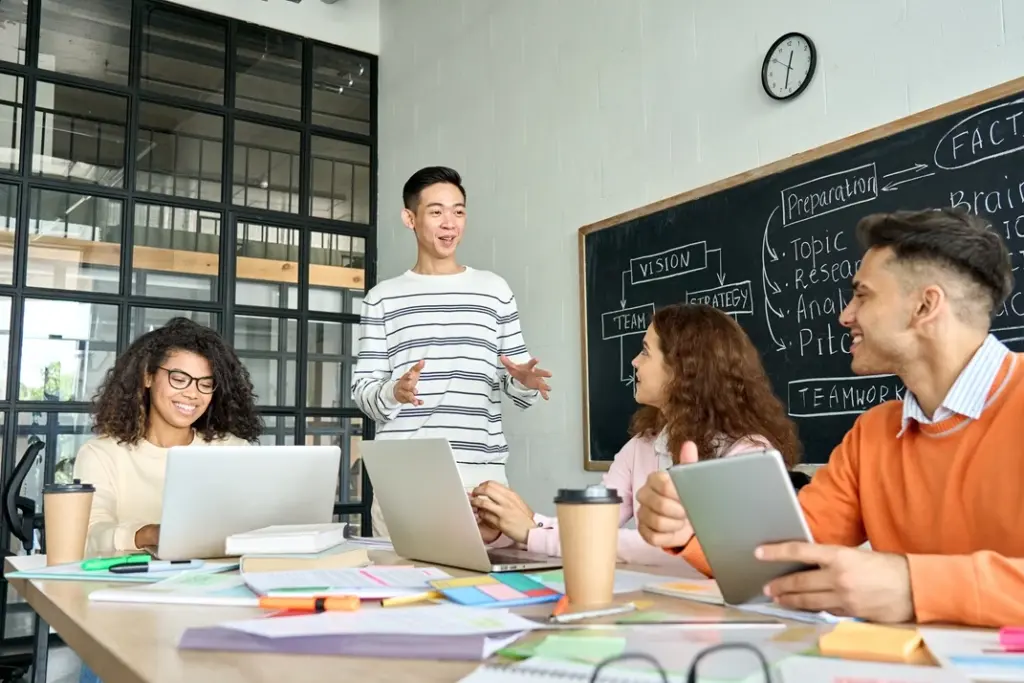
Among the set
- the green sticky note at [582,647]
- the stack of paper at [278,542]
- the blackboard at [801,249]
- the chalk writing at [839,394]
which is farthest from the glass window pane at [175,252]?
the green sticky note at [582,647]

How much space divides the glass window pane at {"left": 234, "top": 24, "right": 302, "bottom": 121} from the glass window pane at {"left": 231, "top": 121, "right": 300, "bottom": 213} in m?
0.11

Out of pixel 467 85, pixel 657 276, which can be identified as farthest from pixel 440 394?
pixel 467 85

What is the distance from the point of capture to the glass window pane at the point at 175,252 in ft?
13.3

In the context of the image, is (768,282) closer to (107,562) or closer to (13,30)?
(107,562)

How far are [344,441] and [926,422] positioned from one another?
11.5 feet

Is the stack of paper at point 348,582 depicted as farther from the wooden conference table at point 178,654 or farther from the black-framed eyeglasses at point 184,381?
the black-framed eyeglasses at point 184,381

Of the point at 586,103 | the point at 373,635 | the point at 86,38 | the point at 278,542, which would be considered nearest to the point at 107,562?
the point at 278,542

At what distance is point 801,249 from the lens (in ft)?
8.07

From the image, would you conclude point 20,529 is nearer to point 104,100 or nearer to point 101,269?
point 101,269

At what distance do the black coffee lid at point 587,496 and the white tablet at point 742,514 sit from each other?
8cm

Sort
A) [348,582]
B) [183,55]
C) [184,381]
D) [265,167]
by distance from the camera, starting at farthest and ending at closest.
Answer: [265,167]
[183,55]
[184,381]
[348,582]

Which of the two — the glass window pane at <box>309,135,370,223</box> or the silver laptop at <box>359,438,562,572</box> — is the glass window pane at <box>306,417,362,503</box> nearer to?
the glass window pane at <box>309,135,370,223</box>

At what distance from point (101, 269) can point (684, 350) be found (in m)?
2.96

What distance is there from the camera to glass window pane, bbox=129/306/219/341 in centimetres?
399
